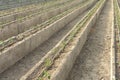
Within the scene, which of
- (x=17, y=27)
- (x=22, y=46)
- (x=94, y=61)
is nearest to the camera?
(x=94, y=61)

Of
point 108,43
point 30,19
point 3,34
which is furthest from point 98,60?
point 30,19

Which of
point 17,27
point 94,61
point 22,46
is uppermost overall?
point 22,46

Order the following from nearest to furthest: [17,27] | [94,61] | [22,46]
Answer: [94,61] → [22,46] → [17,27]

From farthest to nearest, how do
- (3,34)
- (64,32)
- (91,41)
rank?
(64,32) → (91,41) → (3,34)

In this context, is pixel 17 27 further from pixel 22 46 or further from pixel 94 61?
pixel 94 61

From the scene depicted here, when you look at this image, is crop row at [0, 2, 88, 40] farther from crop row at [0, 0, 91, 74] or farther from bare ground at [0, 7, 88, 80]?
bare ground at [0, 7, 88, 80]

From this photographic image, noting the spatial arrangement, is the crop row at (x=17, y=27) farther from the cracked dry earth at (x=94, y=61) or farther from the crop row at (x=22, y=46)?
the cracked dry earth at (x=94, y=61)

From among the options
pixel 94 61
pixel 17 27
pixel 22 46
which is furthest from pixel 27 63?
pixel 17 27

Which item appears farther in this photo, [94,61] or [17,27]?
[17,27]

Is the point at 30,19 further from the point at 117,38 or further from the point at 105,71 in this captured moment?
the point at 105,71

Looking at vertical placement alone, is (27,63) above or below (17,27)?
→ below

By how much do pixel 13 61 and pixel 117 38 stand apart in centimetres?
734

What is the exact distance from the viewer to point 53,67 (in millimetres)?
9570

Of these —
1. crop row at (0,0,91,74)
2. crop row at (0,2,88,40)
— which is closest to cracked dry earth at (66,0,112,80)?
crop row at (0,0,91,74)
